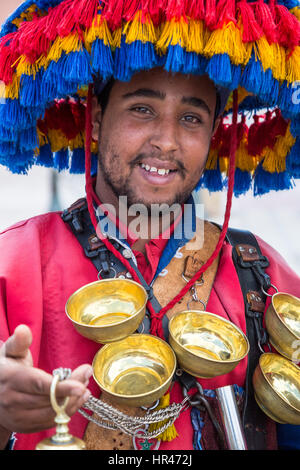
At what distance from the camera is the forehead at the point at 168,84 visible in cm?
189

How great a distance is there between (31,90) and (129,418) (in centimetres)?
116

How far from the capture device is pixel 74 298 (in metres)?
1.71

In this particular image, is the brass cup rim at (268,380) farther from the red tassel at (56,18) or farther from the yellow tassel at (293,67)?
the red tassel at (56,18)

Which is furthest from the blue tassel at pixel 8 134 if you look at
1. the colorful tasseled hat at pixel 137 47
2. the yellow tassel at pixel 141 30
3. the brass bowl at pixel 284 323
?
the brass bowl at pixel 284 323

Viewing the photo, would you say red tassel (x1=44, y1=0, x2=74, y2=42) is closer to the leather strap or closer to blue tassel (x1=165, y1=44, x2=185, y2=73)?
blue tassel (x1=165, y1=44, x2=185, y2=73)

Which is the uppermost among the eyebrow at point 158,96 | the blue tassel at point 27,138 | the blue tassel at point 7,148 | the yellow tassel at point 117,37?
the yellow tassel at point 117,37

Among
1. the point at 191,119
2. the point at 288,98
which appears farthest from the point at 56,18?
the point at 288,98

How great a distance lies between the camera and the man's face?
6.24ft

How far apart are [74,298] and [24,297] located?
0.17 metres

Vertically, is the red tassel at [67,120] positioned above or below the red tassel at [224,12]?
below

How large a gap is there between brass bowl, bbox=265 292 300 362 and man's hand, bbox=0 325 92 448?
92cm

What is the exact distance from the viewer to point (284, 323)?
5.87 ft

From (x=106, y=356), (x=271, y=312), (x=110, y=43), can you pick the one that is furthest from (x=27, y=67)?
(x=271, y=312)

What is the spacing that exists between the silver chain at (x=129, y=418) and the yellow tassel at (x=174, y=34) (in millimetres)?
1121
